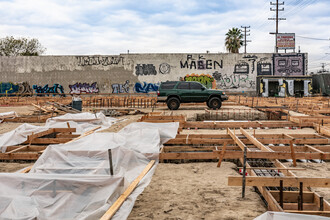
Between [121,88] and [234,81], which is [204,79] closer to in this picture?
[234,81]

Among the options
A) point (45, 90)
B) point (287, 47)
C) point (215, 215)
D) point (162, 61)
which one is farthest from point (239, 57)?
point (215, 215)

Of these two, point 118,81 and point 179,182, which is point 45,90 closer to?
point 118,81

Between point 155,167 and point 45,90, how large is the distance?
34.4 m

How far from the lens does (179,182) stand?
678 centimetres

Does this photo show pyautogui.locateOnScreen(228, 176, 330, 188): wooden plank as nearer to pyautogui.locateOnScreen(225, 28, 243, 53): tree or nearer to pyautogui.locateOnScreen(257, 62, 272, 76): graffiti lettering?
pyautogui.locateOnScreen(257, 62, 272, 76): graffiti lettering

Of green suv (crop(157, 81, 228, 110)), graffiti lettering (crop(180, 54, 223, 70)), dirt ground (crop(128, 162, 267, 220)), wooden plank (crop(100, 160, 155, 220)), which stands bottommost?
dirt ground (crop(128, 162, 267, 220))

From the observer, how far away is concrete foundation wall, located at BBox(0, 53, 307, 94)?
1500 inches

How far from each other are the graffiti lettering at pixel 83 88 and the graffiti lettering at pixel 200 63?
36.9 ft

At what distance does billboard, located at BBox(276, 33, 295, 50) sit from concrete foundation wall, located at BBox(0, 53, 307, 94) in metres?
8.88

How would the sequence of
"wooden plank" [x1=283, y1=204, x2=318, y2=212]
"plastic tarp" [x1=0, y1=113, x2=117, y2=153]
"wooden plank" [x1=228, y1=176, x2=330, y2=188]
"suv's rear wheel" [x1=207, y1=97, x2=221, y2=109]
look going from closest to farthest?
"wooden plank" [x1=283, y1=204, x2=318, y2=212], "wooden plank" [x1=228, y1=176, x2=330, y2=188], "plastic tarp" [x1=0, y1=113, x2=117, y2=153], "suv's rear wheel" [x1=207, y1=97, x2=221, y2=109]

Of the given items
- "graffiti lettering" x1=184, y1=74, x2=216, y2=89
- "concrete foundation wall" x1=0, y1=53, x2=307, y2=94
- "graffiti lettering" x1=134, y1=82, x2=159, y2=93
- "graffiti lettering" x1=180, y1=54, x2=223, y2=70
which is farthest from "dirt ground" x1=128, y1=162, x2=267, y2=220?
"graffiti lettering" x1=180, y1=54, x2=223, y2=70

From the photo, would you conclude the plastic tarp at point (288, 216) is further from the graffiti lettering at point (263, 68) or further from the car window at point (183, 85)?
the graffiti lettering at point (263, 68)

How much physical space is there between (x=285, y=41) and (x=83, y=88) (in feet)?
102

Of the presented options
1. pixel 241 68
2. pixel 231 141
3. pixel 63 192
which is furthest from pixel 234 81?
pixel 63 192
